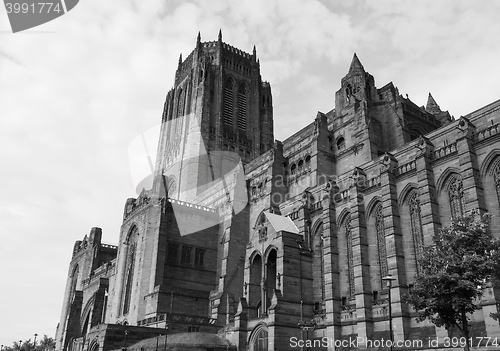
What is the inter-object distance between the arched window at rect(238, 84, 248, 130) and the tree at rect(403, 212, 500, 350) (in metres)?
62.0

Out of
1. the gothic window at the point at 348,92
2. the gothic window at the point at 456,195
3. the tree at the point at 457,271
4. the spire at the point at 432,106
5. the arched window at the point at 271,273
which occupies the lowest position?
the tree at the point at 457,271

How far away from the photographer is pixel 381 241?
115 feet

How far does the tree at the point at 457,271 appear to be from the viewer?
21594 millimetres

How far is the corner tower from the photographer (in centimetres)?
7581

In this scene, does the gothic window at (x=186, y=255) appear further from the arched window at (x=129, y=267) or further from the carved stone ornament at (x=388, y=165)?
the carved stone ornament at (x=388, y=165)

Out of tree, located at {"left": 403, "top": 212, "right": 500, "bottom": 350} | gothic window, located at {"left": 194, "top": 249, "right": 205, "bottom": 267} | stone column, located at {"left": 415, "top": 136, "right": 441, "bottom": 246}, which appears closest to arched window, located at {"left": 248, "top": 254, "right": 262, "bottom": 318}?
gothic window, located at {"left": 194, "top": 249, "right": 205, "bottom": 267}

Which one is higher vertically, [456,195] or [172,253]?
[172,253]

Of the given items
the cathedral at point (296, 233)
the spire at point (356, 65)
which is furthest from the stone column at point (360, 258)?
the spire at point (356, 65)

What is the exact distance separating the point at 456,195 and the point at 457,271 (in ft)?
33.8

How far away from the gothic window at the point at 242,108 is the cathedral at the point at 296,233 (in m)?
4.36

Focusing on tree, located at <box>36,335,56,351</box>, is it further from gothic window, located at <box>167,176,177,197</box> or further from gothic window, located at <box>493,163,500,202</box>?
gothic window, located at <box>493,163,500,202</box>

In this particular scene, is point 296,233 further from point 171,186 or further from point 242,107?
point 242,107

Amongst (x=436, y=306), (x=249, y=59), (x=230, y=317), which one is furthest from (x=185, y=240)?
(x=249, y=59)

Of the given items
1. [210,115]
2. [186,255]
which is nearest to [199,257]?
[186,255]
